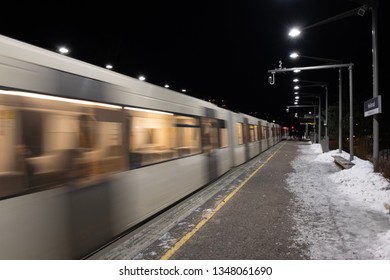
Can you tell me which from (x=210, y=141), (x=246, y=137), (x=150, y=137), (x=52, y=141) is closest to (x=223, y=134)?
(x=210, y=141)

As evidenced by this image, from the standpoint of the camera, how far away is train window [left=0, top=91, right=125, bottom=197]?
146 inches

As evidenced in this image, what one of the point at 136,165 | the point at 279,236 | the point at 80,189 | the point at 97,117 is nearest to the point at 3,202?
the point at 80,189

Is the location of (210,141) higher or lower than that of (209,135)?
lower

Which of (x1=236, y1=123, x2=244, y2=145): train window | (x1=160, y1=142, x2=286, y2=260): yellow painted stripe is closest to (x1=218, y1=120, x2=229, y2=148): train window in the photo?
(x1=236, y1=123, x2=244, y2=145): train window

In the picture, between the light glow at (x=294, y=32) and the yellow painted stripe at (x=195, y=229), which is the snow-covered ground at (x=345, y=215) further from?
the light glow at (x=294, y=32)

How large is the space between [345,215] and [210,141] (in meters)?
5.14

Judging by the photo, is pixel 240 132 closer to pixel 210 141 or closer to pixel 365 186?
pixel 210 141

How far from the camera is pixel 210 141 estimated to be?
1158 centimetres

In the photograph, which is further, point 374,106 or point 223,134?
point 223,134

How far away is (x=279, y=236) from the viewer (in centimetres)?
614

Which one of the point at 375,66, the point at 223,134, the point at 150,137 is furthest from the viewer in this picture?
the point at 223,134

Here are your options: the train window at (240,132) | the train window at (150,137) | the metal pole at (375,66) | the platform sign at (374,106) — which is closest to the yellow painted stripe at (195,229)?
the train window at (150,137)

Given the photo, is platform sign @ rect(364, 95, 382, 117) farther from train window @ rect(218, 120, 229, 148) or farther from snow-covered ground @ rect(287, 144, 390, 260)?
train window @ rect(218, 120, 229, 148)

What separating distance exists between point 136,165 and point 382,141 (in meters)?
33.9
